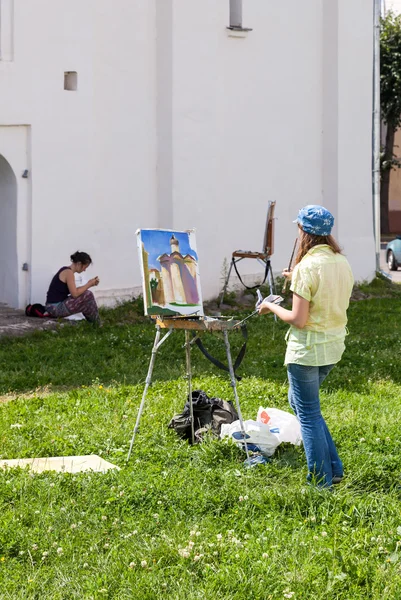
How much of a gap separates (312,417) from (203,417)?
161 centimetres

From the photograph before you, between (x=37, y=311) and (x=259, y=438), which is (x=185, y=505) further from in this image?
(x=37, y=311)

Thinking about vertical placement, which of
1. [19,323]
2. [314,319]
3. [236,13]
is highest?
[236,13]

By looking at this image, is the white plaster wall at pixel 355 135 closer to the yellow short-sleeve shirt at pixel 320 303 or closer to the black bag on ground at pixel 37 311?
the black bag on ground at pixel 37 311

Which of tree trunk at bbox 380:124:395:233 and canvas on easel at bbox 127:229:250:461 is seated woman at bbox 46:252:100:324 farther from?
tree trunk at bbox 380:124:395:233

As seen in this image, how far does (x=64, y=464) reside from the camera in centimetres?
665

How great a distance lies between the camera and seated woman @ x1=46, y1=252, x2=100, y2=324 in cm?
1232

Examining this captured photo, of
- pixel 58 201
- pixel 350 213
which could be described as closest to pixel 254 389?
pixel 58 201

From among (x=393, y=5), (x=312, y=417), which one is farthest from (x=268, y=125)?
(x=393, y=5)

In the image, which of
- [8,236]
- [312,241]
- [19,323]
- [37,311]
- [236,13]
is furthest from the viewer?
[236,13]

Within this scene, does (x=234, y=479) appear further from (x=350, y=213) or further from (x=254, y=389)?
(x=350, y=213)

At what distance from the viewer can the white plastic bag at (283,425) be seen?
23.0 ft

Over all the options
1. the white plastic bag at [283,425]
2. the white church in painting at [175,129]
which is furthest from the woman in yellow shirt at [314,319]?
the white church in painting at [175,129]

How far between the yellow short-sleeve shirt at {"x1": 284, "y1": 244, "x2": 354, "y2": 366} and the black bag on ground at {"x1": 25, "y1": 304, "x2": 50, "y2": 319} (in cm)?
704

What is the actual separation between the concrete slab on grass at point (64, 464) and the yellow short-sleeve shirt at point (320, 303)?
1619mm
